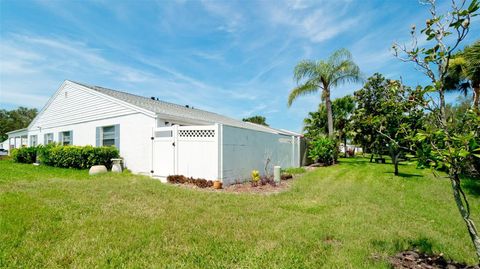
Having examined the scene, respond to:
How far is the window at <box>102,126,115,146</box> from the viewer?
12.8 m

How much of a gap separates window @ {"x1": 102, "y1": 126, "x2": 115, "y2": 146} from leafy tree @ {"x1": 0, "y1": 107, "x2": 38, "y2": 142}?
43283 mm

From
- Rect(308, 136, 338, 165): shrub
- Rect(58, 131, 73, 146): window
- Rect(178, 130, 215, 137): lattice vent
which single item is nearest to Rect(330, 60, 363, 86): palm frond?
Rect(308, 136, 338, 165): shrub

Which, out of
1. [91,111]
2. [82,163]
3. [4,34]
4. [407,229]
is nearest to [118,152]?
[82,163]

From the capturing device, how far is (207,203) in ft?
18.5

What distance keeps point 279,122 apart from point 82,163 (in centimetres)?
2431

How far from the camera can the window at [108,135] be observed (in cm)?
1246

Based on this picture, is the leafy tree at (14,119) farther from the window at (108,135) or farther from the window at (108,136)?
the window at (108,136)

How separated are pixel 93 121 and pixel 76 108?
213 centimetres

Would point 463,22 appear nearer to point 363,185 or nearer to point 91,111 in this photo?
point 363,185

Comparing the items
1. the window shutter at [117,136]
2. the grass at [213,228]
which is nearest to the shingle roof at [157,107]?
the window shutter at [117,136]

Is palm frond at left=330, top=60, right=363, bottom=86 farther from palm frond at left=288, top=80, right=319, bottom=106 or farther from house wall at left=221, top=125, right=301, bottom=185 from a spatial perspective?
house wall at left=221, top=125, right=301, bottom=185

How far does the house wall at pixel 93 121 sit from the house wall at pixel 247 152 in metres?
3.98

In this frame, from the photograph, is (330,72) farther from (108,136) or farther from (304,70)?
(108,136)

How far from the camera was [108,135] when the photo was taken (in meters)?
13.1
